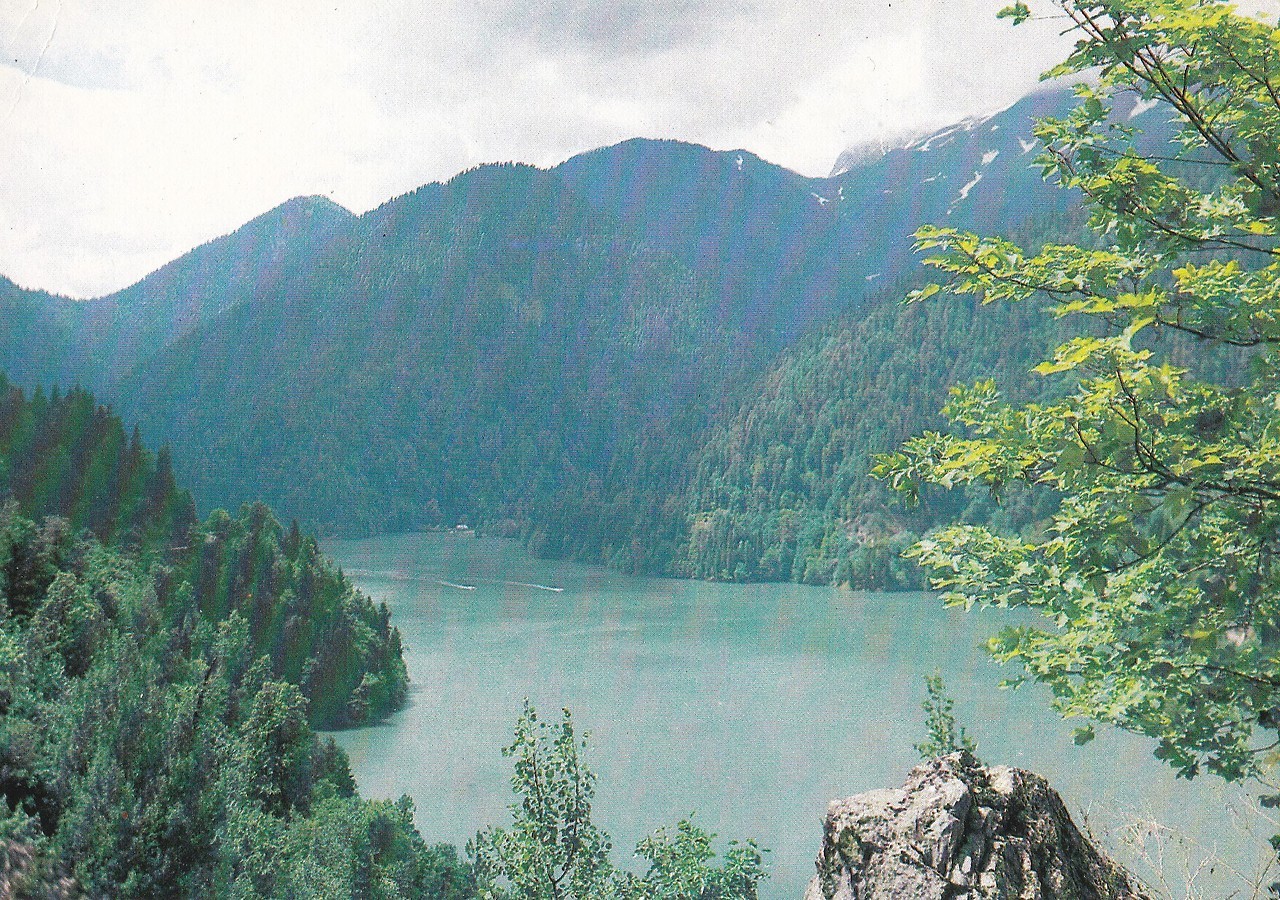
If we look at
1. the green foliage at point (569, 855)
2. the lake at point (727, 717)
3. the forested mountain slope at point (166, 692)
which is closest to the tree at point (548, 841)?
the green foliage at point (569, 855)

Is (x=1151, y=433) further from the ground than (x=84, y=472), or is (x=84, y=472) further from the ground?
(x=1151, y=433)

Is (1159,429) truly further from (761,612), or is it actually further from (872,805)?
(761,612)

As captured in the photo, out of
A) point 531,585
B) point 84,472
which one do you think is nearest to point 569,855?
point 84,472

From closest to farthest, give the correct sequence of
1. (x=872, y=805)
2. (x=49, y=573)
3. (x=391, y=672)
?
1. (x=872, y=805)
2. (x=49, y=573)
3. (x=391, y=672)

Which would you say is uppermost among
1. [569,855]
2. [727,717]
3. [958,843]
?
[958,843]

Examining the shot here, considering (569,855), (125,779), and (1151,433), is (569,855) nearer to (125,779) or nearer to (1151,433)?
(125,779)

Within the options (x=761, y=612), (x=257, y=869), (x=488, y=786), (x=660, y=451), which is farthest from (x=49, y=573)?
(x=660, y=451)

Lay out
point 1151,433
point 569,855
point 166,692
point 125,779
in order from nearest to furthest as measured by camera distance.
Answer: point 1151,433
point 125,779
point 166,692
point 569,855

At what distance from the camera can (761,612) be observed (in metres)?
83.8

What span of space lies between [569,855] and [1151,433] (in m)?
14.7

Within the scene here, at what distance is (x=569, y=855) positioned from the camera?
1639cm

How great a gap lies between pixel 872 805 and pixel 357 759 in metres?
44.0

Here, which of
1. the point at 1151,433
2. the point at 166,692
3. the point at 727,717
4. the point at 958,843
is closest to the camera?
the point at 958,843

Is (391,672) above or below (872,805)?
below
